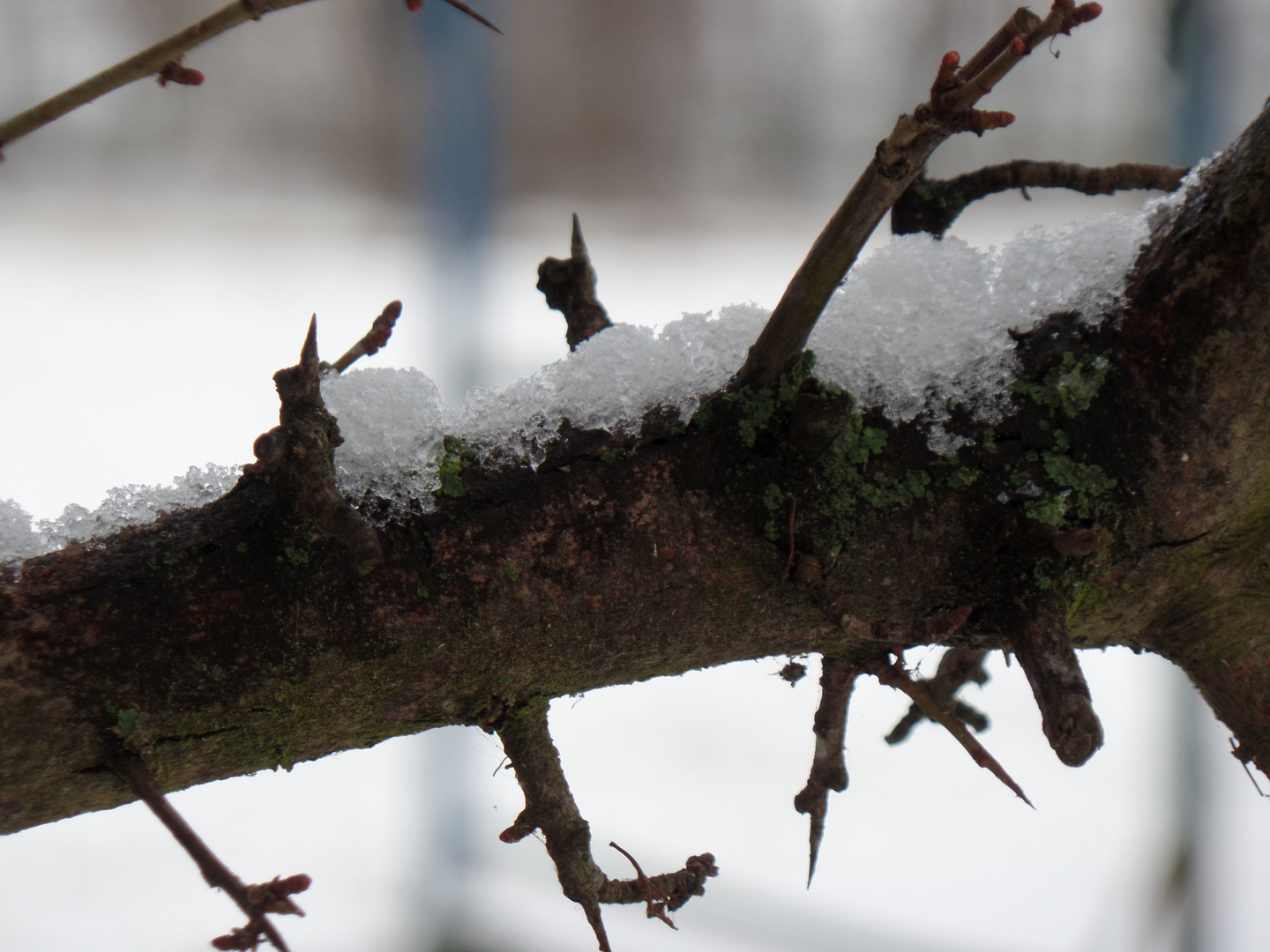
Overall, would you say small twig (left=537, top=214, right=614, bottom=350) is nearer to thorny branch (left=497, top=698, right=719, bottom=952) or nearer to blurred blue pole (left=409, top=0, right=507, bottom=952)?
thorny branch (left=497, top=698, right=719, bottom=952)

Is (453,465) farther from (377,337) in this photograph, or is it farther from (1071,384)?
(1071,384)

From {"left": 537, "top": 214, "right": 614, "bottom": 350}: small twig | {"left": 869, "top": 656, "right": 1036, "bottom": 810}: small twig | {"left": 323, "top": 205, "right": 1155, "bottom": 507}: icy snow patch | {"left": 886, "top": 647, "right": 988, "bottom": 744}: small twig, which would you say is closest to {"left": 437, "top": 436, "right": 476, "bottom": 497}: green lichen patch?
{"left": 323, "top": 205, "right": 1155, "bottom": 507}: icy snow patch

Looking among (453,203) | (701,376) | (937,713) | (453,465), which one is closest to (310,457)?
(453,465)

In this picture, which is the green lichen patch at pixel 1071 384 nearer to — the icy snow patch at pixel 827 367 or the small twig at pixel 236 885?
the icy snow patch at pixel 827 367

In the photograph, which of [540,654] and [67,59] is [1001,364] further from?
[67,59]

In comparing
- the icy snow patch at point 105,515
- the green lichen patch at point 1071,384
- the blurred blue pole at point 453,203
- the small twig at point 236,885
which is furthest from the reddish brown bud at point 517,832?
Answer: the blurred blue pole at point 453,203

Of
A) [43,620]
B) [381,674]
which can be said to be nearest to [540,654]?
[381,674]
